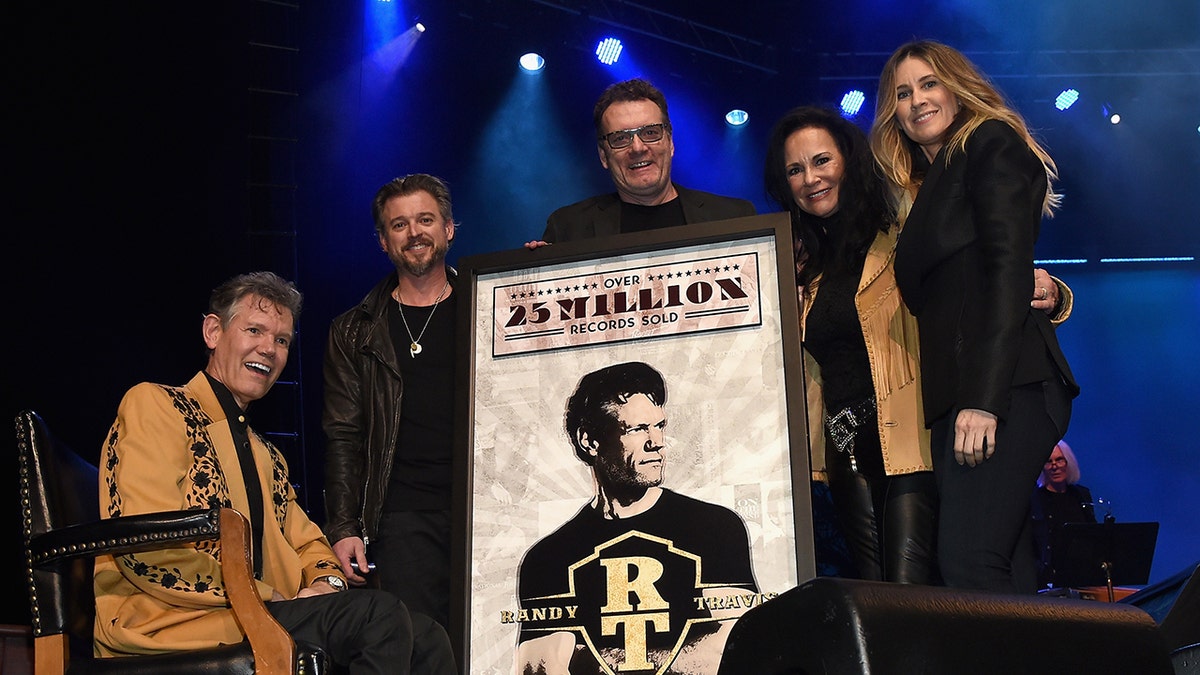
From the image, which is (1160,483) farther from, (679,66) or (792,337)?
(792,337)

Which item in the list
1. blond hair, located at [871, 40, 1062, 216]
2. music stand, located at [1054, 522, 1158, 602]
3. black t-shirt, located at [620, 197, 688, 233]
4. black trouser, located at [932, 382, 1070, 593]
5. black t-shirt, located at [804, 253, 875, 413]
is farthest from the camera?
music stand, located at [1054, 522, 1158, 602]

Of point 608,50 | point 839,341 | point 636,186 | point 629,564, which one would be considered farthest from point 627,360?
point 608,50

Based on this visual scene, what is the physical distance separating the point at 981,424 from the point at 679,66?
21.3 feet

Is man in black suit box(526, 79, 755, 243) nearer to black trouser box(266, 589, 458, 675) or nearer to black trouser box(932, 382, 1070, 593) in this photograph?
black trouser box(932, 382, 1070, 593)

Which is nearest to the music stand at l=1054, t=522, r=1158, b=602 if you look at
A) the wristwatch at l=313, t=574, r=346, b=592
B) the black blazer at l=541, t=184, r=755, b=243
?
the black blazer at l=541, t=184, r=755, b=243

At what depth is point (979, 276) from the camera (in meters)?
2.35

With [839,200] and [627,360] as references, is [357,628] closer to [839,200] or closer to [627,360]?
[627,360]

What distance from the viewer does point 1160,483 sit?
9.78 m

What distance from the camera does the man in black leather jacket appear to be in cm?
307

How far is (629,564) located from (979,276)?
40.9 inches

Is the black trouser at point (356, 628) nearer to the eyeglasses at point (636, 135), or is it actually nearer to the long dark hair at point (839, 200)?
the long dark hair at point (839, 200)

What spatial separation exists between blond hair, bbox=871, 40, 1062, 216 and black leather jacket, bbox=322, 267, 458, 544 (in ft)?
5.15

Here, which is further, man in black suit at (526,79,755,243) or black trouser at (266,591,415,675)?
man in black suit at (526,79,755,243)

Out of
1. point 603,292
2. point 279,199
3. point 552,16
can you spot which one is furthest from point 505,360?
point 552,16
